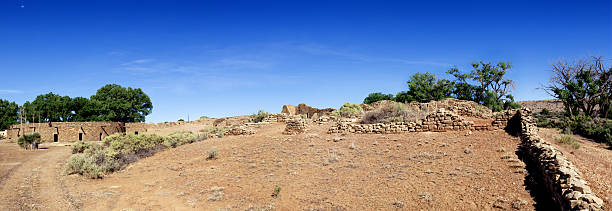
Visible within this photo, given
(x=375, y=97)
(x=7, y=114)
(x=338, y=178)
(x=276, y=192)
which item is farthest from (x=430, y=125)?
(x=7, y=114)

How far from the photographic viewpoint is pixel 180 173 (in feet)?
41.5

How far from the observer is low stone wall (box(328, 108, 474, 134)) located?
13.8m

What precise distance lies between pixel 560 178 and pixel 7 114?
71477 millimetres

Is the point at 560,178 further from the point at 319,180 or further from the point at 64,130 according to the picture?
the point at 64,130

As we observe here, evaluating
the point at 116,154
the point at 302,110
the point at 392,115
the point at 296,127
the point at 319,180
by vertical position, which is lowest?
the point at 319,180

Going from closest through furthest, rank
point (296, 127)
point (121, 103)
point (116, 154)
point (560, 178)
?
1. point (560, 178)
2. point (116, 154)
3. point (296, 127)
4. point (121, 103)

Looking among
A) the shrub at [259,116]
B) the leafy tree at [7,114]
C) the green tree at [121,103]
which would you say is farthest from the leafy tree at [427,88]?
the leafy tree at [7,114]

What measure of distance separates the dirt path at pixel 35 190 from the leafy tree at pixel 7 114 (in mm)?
50059

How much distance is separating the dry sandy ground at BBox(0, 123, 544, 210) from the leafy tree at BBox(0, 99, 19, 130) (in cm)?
5118

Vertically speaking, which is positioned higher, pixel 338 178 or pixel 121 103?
pixel 121 103

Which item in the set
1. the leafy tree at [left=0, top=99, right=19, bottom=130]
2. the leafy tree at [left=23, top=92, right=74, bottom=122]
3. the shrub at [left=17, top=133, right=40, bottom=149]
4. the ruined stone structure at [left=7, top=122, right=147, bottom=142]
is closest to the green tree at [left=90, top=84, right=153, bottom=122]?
the leafy tree at [left=23, top=92, right=74, bottom=122]

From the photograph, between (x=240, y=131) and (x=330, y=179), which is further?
(x=240, y=131)

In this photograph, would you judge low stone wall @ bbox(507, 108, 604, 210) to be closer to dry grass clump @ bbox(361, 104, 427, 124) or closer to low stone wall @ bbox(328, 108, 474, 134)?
low stone wall @ bbox(328, 108, 474, 134)

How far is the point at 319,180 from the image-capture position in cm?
967
